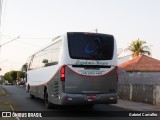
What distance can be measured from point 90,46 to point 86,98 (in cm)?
220

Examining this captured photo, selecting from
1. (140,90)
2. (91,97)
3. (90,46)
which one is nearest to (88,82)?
(91,97)

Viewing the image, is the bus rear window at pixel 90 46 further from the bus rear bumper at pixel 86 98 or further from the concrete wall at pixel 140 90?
the concrete wall at pixel 140 90

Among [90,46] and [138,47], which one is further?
[138,47]

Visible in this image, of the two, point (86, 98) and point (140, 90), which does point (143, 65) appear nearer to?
point (140, 90)

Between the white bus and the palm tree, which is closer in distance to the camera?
the white bus

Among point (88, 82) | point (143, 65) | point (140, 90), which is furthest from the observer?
point (143, 65)

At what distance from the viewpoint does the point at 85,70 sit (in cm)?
1491

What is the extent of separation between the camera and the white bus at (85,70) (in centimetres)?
1468

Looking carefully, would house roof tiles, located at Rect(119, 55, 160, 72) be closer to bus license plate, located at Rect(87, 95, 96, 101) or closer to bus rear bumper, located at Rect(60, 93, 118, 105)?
bus rear bumper, located at Rect(60, 93, 118, 105)

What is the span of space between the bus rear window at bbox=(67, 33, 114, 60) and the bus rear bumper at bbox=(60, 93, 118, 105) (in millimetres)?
1556

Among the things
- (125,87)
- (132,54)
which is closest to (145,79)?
(125,87)

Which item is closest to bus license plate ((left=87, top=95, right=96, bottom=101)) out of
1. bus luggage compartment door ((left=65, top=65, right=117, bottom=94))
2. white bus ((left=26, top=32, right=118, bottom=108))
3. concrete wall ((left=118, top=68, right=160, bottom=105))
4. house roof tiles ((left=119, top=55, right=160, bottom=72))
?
white bus ((left=26, top=32, right=118, bottom=108))

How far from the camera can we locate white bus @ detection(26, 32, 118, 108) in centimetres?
1468

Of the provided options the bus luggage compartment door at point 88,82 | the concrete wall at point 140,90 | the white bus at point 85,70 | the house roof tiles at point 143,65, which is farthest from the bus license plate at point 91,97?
the house roof tiles at point 143,65
